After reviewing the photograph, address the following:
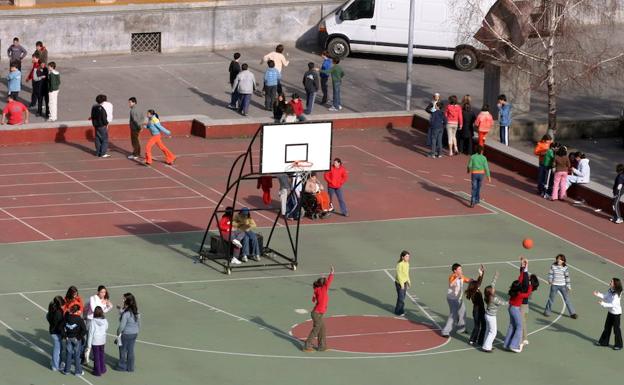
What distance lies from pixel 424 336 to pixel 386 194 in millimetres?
9800

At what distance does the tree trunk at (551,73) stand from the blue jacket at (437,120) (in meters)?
3.34

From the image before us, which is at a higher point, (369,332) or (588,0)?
(588,0)

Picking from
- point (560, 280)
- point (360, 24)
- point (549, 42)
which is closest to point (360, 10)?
point (360, 24)

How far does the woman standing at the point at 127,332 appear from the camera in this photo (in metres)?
28.1

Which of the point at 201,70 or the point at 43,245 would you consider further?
the point at 201,70

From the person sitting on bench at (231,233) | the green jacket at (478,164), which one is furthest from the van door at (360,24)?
the person sitting on bench at (231,233)

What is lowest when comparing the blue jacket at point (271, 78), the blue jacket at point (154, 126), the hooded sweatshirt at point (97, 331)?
the hooded sweatshirt at point (97, 331)

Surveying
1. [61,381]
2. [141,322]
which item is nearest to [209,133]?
[141,322]

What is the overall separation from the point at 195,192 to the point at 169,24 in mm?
13723

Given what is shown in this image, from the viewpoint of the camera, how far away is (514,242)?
123ft

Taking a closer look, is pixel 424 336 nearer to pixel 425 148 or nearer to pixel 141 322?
pixel 141 322

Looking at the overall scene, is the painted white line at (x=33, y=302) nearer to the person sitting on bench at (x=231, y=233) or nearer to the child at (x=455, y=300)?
the person sitting on bench at (x=231, y=233)

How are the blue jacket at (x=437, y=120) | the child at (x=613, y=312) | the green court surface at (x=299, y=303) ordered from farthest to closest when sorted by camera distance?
1. the blue jacket at (x=437, y=120)
2. the child at (x=613, y=312)
3. the green court surface at (x=299, y=303)

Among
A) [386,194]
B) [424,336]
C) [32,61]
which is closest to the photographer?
[424,336]
